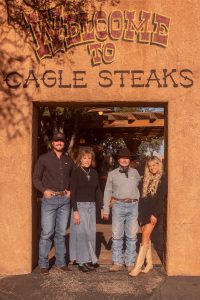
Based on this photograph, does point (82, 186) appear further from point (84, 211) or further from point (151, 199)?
point (151, 199)

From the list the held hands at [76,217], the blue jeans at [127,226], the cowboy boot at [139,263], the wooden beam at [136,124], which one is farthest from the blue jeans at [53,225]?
the wooden beam at [136,124]

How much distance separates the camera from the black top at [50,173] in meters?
5.57

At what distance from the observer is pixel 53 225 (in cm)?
564

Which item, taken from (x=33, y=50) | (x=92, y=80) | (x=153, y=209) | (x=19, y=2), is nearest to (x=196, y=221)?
(x=153, y=209)

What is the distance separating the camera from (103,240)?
7.70m

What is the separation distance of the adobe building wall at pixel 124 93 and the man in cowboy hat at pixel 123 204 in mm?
497

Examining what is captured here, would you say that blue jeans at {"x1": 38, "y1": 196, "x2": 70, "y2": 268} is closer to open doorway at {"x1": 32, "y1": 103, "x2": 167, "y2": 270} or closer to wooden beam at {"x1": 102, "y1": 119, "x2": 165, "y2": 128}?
open doorway at {"x1": 32, "y1": 103, "x2": 167, "y2": 270}

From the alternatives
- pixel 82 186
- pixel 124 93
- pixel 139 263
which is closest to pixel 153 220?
pixel 139 263

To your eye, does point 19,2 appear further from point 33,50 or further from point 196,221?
point 196,221

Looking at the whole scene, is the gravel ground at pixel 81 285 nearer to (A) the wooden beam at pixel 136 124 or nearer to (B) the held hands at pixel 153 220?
(B) the held hands at pixel 153 220

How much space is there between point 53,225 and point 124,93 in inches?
82.5

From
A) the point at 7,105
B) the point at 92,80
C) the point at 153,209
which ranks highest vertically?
the point at 92,80

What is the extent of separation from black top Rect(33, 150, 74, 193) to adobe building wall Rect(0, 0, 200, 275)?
173 mm

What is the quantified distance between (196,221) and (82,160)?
1.79 meters
